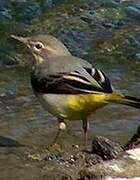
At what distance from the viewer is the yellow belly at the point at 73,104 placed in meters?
6.43

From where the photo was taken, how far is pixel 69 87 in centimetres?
658

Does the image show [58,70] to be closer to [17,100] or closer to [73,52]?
[17,100]

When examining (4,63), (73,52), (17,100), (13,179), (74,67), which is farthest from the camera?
(73,52)

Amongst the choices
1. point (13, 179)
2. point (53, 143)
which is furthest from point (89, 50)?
point (13, 179)

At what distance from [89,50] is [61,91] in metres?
3.99

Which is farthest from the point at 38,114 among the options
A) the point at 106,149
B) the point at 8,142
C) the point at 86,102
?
the point at 106,149

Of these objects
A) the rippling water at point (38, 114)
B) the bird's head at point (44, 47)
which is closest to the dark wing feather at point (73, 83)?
the bird's head at point (44, 47)

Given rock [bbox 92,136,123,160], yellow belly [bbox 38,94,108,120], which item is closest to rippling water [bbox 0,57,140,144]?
yellow belly [bbox 38,94,108,120]

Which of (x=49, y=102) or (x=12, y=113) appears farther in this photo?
(x=12, y=113)

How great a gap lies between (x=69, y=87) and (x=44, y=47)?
65 centimetres

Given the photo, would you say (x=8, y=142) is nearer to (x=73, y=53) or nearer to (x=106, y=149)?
(x=106, y=149)

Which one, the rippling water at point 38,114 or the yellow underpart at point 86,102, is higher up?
the yellow underpart at point 86,102

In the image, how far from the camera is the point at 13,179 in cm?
605

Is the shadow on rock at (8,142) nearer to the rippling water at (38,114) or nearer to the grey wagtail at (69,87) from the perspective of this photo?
the rippling water at (38,114)
